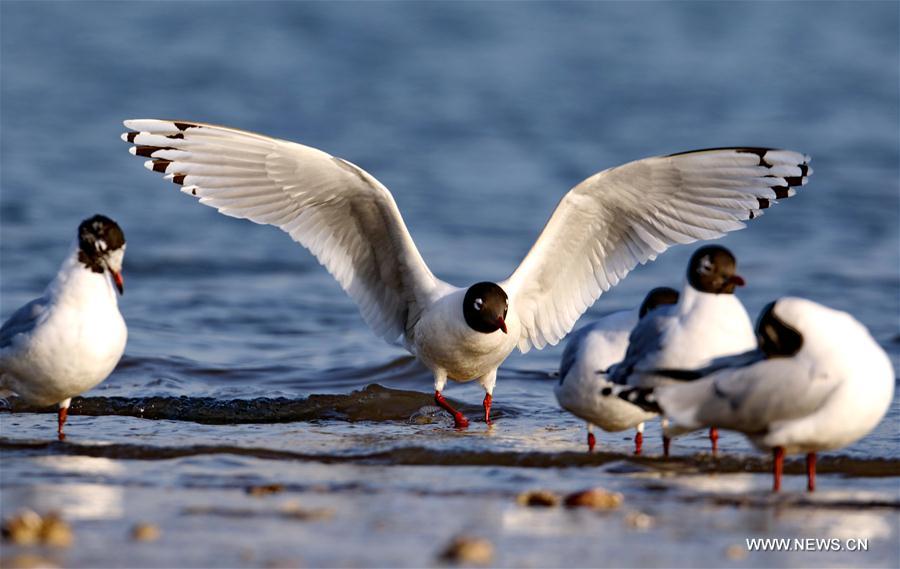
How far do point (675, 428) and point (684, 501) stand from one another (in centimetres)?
60

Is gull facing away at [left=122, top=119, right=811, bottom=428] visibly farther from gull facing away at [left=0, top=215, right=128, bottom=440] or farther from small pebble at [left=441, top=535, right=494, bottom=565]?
small pebble at [left=441, top=535, right=494, bottom=565]

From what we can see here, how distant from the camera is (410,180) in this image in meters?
16.7

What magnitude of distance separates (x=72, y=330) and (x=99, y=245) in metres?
0.45

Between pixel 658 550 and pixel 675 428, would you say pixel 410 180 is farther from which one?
pixel 658 550

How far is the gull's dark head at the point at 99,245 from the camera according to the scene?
6703 mm

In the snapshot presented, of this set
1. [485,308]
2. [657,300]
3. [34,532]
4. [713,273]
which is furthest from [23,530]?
[485,308]

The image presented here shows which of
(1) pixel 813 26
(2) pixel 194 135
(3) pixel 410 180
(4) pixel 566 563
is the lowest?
(4) pixel 566 563

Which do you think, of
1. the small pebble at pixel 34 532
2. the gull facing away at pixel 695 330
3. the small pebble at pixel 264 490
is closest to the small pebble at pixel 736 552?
the gull facing away at pixel 695 330

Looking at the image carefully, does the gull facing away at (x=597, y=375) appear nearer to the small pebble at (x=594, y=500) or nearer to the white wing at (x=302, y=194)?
the small pebble at (x=594, y=500)

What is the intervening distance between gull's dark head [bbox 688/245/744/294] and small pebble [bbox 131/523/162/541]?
2527 mm

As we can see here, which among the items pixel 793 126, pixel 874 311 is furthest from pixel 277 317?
pixel 793 126

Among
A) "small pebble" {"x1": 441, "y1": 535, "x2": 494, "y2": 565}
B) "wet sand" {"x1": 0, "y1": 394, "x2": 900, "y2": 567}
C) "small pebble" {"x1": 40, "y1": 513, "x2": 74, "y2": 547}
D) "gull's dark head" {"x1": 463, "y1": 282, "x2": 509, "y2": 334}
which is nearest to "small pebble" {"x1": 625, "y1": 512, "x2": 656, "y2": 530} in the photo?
"wet sand" {"x1": 0, "y1": 394, "x2": 900, "y2": 567}

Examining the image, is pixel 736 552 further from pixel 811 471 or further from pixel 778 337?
pixel 811 471

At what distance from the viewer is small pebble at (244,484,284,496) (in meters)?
5.31
